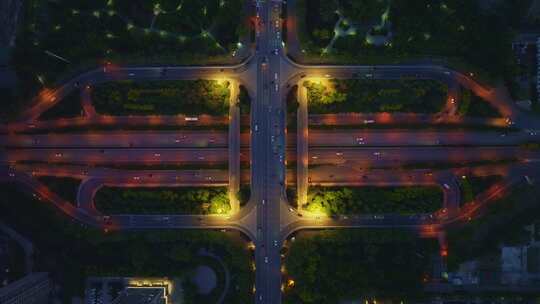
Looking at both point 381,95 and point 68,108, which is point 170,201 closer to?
point 68,108

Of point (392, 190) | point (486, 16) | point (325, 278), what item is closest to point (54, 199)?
point (325, 278)

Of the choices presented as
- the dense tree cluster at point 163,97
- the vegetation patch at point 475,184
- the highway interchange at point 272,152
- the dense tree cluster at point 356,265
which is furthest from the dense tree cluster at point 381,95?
the dense tree cluster at point 356,265

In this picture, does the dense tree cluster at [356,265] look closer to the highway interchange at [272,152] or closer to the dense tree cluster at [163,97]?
the highway interchange at [272,152]

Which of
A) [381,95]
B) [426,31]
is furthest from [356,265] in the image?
[426,31]

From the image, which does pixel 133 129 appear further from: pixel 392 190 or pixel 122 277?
pixel 392 190

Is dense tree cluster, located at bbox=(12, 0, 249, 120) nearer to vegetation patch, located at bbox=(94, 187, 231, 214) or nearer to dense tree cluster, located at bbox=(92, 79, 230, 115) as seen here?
dense tree cluster, located at bbox=(92, 79, 230, 115)

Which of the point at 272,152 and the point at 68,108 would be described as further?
the point at 68,108
